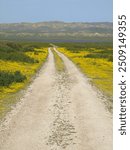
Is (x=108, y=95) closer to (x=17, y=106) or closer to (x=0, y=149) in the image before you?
(x=17, y=106)

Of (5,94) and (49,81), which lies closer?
(5,94)

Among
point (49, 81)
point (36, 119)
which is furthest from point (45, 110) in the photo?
point (49, 81)

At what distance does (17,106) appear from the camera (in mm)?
19266

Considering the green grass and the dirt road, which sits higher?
the green grass

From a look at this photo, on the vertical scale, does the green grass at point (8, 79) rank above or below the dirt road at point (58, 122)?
above

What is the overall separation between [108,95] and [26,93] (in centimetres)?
515

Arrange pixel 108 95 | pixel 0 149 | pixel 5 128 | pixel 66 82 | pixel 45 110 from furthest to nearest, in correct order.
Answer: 1. pixel 66 82
2. pixel 108 95
3. pixel 45 110
4. pixel 5 128
5. pixel 0 149

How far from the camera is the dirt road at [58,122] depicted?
1303 cm

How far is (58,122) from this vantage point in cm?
1580

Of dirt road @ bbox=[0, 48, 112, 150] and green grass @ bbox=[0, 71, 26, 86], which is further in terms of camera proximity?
green grass @ bbox=[0, 71, 26, 86]

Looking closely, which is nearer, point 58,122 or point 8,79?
point 58,122

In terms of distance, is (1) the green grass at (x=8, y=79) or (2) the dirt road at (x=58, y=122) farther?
(1) the green grass at (x=8, y=79)

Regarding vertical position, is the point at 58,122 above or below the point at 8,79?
below

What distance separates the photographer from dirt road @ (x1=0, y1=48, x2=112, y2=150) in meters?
13.0
